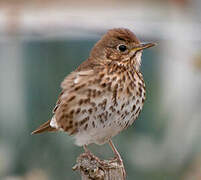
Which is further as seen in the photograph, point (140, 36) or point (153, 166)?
point (140, 36)

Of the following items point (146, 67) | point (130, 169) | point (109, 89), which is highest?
point (109, 89)

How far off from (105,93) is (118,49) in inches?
17.4

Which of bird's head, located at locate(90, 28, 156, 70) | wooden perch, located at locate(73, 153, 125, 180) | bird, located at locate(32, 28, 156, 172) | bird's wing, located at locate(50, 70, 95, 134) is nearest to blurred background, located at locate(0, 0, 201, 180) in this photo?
bird's wing, located at locate(50, 70, 95, 134)

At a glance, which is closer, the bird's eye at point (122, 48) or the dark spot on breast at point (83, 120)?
the dark spot on breast at point (83, 120)

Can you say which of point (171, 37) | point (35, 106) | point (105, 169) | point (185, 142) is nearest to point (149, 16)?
point (171, 37)

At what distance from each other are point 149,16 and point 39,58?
1.96m

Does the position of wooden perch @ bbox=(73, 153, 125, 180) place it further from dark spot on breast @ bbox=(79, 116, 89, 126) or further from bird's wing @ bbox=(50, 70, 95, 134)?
bird's wing @ bbox=(50, 70, 95, 134)

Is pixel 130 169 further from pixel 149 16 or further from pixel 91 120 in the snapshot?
pixel 149 16

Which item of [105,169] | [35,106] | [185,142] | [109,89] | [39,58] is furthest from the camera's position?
[39,58]

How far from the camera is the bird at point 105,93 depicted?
5.56 metres

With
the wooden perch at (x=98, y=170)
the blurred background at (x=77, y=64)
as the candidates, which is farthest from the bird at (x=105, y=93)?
the blurred background at (x=77, y=64)

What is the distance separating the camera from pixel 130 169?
7.99 m

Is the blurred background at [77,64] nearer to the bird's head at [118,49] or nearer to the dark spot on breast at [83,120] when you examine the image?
the dark spot on breast at [83,120]

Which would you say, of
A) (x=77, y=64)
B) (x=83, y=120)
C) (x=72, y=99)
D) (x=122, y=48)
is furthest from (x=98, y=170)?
(x=77, y=64)
